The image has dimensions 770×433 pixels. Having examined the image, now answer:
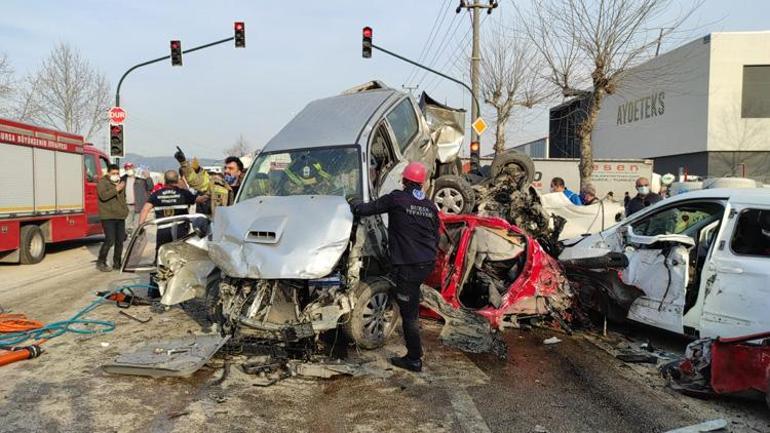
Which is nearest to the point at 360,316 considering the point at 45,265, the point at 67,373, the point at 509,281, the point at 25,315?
the point at 509,281

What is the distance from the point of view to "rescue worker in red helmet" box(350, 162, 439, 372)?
496cm

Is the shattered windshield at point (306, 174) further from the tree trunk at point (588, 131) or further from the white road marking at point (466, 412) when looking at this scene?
the tree trunk at point (588, 131)

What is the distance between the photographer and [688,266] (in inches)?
215

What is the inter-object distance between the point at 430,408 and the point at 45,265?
10.1 m

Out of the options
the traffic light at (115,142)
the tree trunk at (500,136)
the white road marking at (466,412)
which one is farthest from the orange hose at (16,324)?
the tree trunk at (500,136)

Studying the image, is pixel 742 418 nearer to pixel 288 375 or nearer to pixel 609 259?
pixel 609 259

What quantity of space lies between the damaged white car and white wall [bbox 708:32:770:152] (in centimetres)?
2595

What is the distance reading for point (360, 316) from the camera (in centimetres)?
524

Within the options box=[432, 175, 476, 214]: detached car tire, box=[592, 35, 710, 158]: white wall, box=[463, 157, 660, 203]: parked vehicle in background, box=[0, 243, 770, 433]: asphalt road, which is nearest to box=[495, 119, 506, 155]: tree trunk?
box=[592, 35, 710, 158]: white wall

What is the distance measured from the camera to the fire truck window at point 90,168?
1423 centimetres

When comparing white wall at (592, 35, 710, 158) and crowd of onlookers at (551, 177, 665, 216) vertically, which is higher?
white wall at (592, 35, 710, 158)

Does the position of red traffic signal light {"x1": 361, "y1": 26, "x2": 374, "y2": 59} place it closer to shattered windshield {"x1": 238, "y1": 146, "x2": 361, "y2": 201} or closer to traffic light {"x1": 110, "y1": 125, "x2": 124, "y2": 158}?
traffic light {"x1": 110, "y1": 125, "x2": 124, "y2": 158}

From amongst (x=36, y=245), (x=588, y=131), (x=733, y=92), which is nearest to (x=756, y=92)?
(x=733, y=92)

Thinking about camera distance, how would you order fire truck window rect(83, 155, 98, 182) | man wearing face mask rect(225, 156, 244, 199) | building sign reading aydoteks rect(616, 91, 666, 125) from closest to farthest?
man wearing face mask rect(225, 156, 244, 199)
fire truck window rect(83, 155, 98, 182)
building sign reading aydoteks rect(616, 91, 666, 125)
